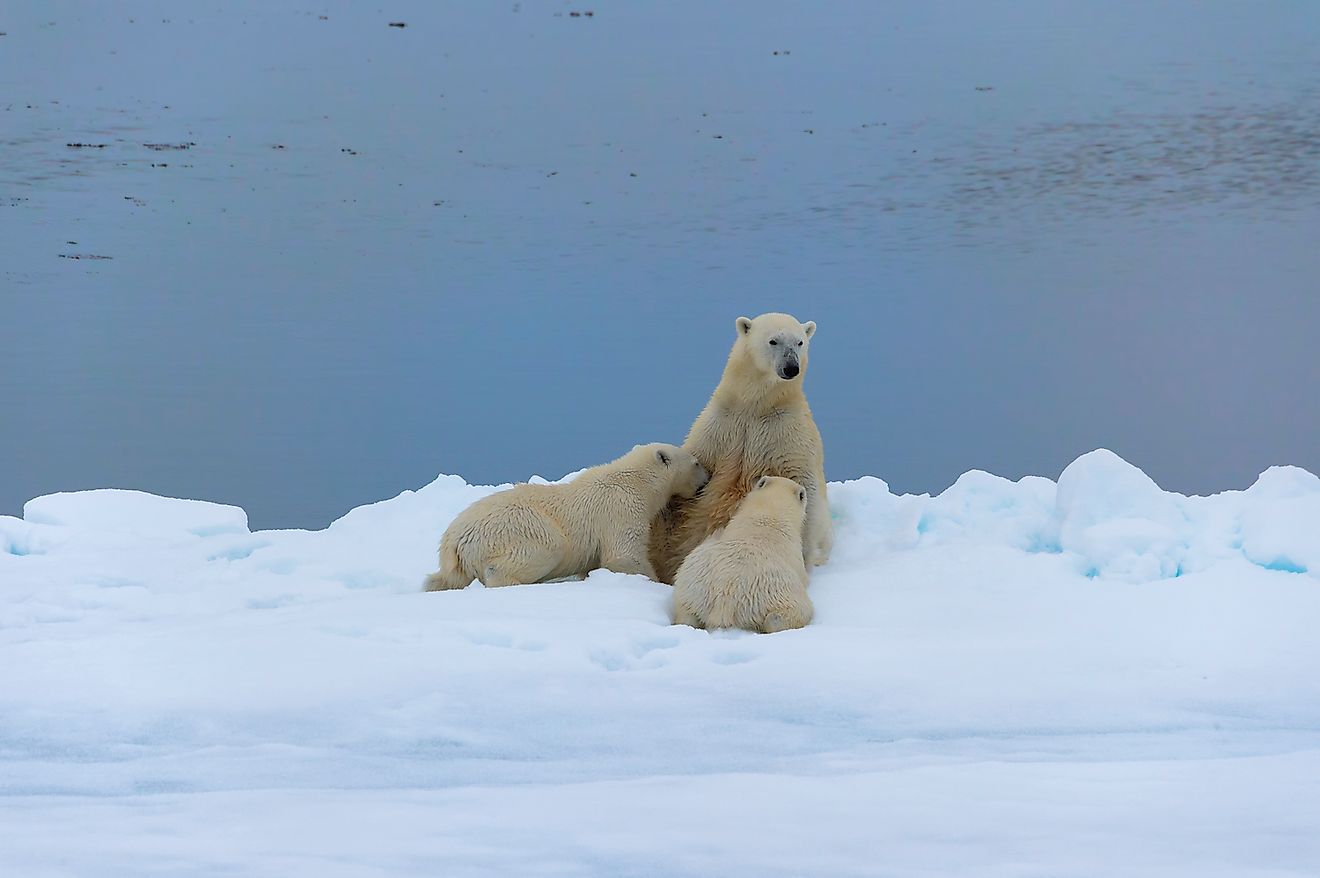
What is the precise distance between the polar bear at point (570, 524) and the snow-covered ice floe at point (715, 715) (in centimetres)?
23

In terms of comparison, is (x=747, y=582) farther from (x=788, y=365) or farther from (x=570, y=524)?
(x=788, y=365)

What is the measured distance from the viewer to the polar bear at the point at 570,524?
5242 millimetres

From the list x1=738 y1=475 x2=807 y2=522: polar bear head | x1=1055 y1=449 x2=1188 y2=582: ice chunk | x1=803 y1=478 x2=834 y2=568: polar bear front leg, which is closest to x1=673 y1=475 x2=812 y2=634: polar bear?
x1=738 y1=475 x2=807 y2=522: polar bear head

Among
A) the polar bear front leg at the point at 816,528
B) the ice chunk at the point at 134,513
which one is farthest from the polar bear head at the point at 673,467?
the ice chunk at the point at 134,513

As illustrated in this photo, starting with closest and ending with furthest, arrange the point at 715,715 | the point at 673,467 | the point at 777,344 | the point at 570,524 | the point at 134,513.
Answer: the point at 715,715
the point at 570,524
the point at 777,344
the point at 673,467
the point at 134,513

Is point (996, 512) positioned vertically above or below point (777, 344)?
below

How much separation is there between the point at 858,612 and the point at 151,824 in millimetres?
2824

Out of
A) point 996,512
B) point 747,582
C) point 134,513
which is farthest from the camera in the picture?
point 134,513

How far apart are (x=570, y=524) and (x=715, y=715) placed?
1981 millimetres

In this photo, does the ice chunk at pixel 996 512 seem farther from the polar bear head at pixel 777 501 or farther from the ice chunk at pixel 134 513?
the ice chunk at pixel 134 513

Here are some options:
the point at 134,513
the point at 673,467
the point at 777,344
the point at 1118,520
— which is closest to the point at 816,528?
the point at 673,467

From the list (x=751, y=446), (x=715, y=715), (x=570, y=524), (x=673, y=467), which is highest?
(x=751, y=446)

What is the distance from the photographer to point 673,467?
576cm

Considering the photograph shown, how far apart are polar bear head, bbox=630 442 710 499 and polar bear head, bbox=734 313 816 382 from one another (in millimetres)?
564
